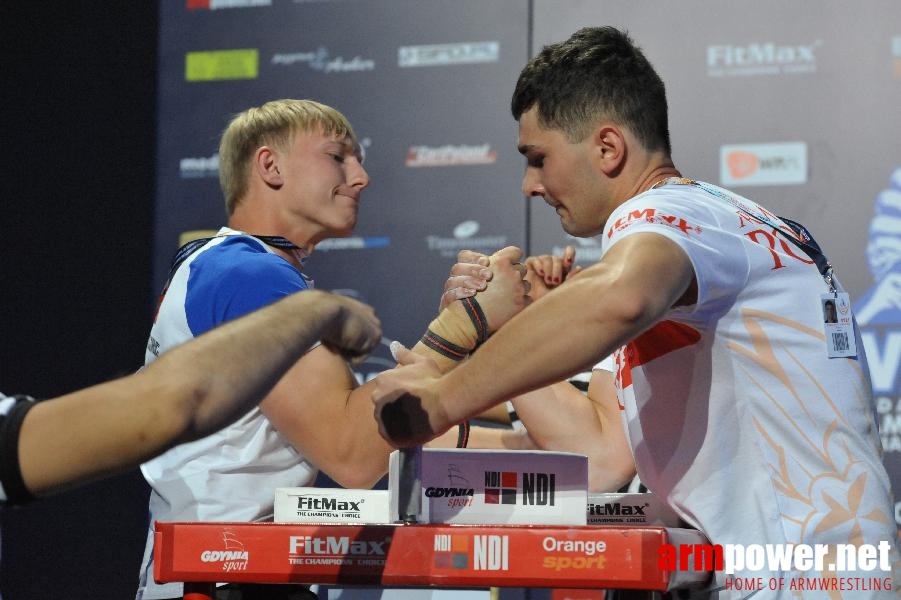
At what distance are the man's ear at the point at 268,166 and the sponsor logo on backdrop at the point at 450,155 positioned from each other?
172cm

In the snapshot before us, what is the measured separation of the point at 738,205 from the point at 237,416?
89cm

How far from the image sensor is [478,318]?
213cm

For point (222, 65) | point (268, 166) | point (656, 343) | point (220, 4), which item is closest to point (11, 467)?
point (656, 343)

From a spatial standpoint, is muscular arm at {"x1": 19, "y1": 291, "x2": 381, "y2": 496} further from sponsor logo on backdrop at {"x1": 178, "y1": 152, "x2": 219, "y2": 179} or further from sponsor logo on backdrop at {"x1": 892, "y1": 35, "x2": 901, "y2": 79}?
sponsor logo on backdrop at {"x1": 178, "y1": 152, "x2": 219, "y2": 179}

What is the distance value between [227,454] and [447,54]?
2604mm

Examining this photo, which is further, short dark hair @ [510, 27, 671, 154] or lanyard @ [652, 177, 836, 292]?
short dark hair @ [510, 27, 671, 154]

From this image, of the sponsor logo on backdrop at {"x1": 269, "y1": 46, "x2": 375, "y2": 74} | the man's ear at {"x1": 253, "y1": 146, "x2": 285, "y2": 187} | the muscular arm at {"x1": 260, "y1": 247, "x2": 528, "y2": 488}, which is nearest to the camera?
the muscular arm at {"x1": 260, "y1": 247, "x2": 528, "y2": 488}

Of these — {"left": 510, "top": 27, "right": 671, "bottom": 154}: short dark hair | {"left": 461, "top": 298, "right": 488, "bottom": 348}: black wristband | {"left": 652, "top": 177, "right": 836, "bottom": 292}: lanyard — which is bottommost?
{"left": 461, "top": 298, "right": 488, "bottom": 348}: black wristband

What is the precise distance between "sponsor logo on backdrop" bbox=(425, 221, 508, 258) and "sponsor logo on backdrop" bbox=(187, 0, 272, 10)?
1.26m

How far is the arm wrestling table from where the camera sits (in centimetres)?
139

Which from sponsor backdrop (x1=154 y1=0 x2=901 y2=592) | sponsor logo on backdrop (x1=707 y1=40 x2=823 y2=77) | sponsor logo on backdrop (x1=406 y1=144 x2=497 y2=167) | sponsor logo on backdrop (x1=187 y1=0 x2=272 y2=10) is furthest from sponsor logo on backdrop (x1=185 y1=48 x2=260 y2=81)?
sponsor logo on backdrop (x1=707 y1=40 x2=823 y2=77)

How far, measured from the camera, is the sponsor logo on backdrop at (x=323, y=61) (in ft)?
14.4

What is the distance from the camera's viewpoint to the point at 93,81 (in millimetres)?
4703

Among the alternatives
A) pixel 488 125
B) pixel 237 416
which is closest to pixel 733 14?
pixel 488 125
